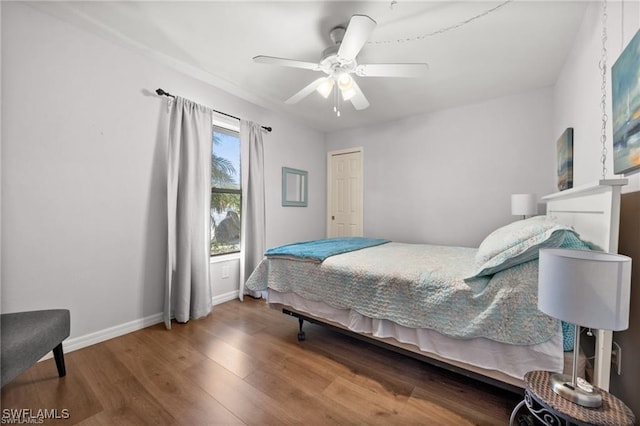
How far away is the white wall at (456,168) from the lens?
3.08 m

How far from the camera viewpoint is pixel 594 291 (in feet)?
2.75

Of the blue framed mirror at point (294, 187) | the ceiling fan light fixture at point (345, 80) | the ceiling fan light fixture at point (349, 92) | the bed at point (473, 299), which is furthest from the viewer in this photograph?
the blue framed mirror at point (294, 187)

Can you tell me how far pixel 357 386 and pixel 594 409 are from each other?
112 cm

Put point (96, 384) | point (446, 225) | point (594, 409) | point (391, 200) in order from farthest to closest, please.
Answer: point (391, 200) < point (446, 225) < point (96, 384) < point (594, 409)

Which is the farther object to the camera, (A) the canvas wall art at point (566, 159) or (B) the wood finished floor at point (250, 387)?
(A) the canvas wall art at point (566, 159)

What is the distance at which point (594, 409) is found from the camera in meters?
0.90

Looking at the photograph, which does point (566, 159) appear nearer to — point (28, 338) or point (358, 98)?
point (358, 98)

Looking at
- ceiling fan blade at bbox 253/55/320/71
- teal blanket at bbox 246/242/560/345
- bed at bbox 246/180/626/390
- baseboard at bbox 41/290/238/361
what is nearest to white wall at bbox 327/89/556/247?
bed at bbox 246/180/626/390

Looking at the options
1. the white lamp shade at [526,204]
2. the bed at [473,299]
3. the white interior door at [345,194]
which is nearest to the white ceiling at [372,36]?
the white lamp shade at [526,204]

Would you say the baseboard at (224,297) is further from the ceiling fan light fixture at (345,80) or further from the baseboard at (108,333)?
the ceiling fan light fixture at (345,80)

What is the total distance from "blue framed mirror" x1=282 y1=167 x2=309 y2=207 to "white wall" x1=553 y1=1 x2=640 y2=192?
3243 millimetres

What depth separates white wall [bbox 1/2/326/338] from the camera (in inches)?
70.2

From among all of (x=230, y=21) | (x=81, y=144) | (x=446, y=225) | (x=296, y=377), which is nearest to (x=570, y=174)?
(x=446, y=225)

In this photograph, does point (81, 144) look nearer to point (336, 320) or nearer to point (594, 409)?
point (336, 320)
